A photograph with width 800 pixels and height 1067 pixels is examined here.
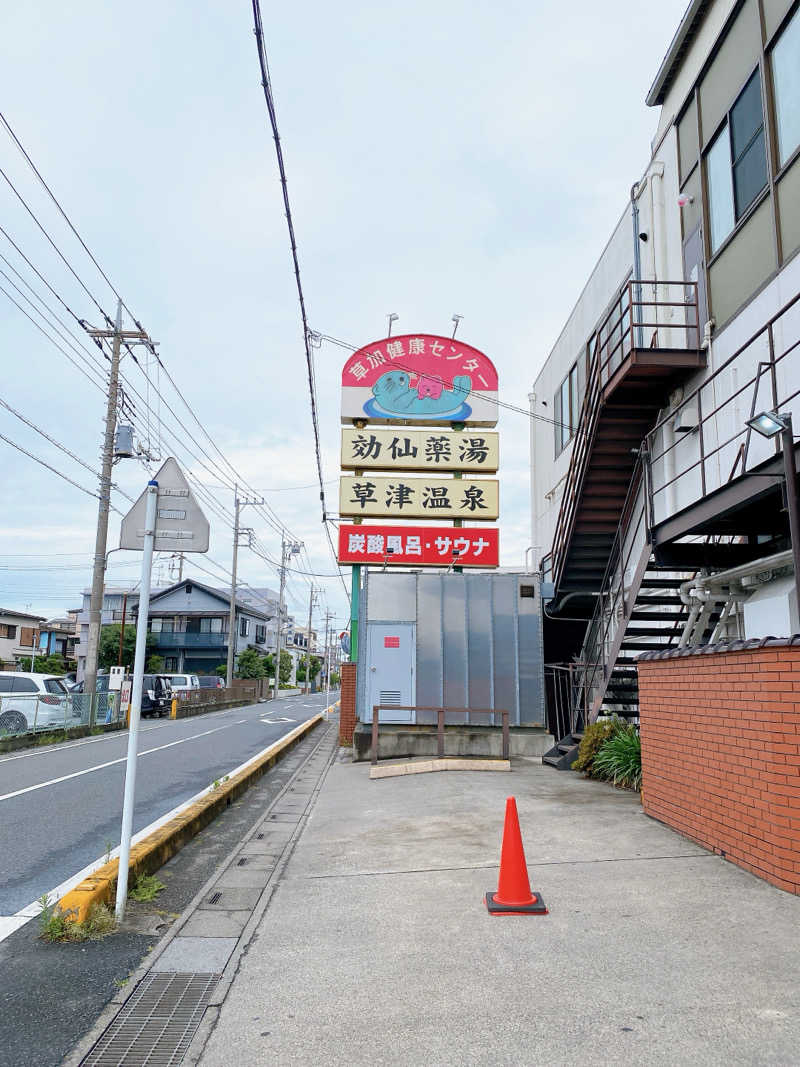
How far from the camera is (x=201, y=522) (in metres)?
5.95

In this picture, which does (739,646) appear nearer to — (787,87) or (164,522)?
(164,522)

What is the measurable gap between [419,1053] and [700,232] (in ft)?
36.9

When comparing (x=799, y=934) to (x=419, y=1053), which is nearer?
(x=419, y=1053)

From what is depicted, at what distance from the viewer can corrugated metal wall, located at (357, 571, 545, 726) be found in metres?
15.0

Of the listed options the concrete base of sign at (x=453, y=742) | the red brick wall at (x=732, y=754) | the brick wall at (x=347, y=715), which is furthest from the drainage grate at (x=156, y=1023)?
the brick wall at (x=347, y=715)

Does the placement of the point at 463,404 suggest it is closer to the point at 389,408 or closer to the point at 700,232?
the point at 389,408

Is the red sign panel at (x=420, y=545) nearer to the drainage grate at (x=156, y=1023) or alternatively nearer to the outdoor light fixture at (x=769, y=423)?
the outdoor light fixture at (x=769, y=423)

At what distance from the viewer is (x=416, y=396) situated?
64.3 feet

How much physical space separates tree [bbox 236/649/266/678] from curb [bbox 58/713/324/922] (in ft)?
159

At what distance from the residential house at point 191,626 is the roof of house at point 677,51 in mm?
53118

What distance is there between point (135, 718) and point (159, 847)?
197 centimetres

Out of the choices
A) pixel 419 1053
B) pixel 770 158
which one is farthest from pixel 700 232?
pixel 419 1053

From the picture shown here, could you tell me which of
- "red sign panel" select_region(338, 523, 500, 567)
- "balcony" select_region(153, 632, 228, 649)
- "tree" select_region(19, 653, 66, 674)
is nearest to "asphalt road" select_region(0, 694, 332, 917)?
"red sign panel" select_region(338, 523, 500, 567)

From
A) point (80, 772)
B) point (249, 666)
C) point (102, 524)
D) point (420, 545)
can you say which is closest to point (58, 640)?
point (249, 666)
